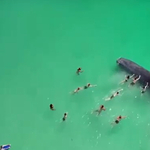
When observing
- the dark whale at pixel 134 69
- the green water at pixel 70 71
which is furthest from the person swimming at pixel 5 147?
the dark whale at pixel 134 69

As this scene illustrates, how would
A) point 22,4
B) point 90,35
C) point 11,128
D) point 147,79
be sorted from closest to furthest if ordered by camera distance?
point 11,128 → point 147,79 → point 90,35 → point 22,4

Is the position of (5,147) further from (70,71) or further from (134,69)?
(134,69)

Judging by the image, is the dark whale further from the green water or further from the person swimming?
the person swimming

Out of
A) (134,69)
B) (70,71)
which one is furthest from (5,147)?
(134,69)

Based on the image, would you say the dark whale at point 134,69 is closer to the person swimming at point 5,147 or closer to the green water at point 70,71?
the green water at point 70,71

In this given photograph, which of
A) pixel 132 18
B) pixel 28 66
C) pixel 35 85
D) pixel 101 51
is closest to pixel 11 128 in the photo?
pixel 35 85

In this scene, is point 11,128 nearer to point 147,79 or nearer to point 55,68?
point 55,68
